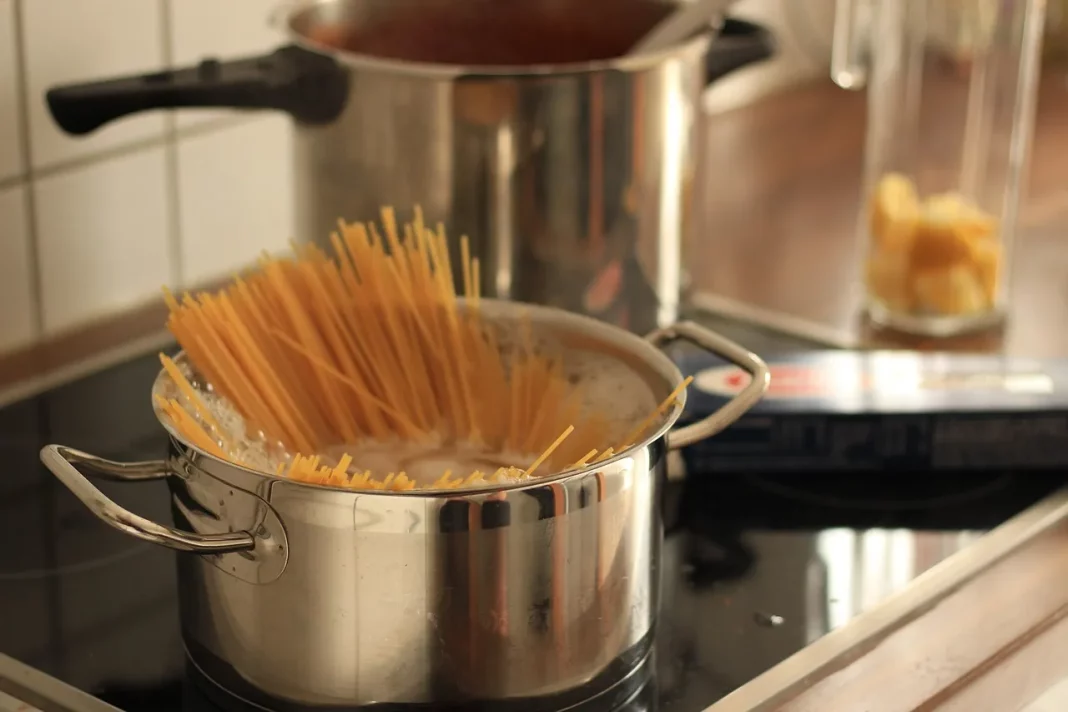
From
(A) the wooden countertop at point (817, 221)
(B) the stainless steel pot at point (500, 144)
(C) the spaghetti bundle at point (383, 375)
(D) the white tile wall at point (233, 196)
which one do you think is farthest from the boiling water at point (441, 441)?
(D) the white tile wall at point (233, 196)

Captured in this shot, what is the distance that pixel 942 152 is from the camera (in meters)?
0.95

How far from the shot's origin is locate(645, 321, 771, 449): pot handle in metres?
0.58

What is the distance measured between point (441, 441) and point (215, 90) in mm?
219

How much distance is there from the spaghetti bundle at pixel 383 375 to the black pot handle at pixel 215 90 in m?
0.13

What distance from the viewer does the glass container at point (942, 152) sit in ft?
2.96

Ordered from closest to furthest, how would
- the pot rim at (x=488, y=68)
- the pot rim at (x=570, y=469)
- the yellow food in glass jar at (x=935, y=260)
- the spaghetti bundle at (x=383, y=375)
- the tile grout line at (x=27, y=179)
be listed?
the pot rim at (x=570, y=469)
the spaghetti bundle at (x=383, y=375)
the pot rim at (x=488, y=68)
the tile grout line at (x=27, y=179)
the yellow food in glass jar at (x=935, y=260)

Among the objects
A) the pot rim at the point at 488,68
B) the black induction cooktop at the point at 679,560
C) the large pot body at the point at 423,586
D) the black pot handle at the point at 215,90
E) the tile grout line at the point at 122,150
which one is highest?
the pot rim at the point at 488,68

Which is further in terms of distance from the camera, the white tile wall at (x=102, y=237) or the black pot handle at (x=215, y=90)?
the white tile wall at (x=102, y=237)

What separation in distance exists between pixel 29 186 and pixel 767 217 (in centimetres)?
50

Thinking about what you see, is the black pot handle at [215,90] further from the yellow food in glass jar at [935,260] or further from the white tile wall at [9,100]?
the yellow food in glass jar at [935,260]

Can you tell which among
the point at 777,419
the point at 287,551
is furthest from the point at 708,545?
the point at 287,551

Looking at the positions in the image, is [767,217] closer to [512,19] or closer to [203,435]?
[512,19]

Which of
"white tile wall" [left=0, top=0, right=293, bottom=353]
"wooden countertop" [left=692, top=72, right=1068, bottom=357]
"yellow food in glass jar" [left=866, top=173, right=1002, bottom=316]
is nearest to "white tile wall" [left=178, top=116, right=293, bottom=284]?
"white tile wall" [left=0, top=0, right=293, bottom=353]

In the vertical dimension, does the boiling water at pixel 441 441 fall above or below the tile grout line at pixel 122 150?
below
